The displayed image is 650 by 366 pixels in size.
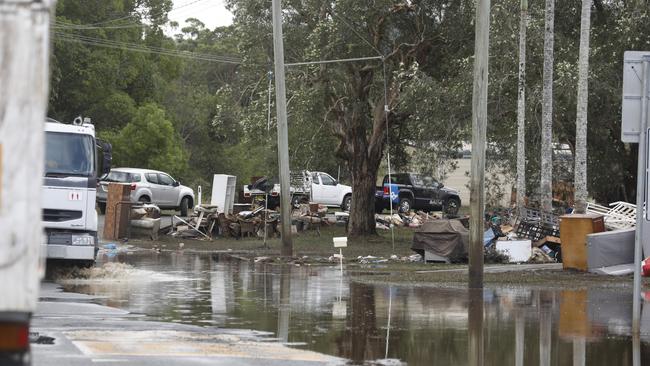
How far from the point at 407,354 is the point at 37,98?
735cm

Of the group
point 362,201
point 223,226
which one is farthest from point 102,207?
point 362,201

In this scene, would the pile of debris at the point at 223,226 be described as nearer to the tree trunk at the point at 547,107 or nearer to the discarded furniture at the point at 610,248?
the tree trunk at the point at 547,107

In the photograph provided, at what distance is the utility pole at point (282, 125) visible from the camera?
1035 inches

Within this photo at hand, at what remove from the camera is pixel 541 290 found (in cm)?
1909

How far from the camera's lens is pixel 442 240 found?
25609mm

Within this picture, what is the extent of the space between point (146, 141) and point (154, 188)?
9487 mm

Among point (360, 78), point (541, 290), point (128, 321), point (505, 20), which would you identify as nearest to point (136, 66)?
point (360, 78)

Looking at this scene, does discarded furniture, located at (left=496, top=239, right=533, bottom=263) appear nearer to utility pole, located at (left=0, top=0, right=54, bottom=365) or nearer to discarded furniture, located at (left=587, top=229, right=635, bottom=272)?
discarded furniture, located at (left=587, top=229, right=635, bottom=272)

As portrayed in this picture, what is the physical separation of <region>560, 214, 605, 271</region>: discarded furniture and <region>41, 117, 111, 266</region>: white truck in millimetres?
9590

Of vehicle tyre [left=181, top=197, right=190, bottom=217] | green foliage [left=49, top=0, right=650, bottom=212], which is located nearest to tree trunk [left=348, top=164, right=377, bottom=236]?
green foliage [left=49, top=0, right=650, bottom=212]

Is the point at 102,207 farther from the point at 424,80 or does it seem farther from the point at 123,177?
the point at 424,80

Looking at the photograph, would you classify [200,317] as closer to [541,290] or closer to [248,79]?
[541,290]

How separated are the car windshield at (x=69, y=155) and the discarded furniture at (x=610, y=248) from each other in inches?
385

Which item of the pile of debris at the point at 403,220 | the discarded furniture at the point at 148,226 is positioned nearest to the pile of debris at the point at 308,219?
the pile of debris at the point at 403,220
